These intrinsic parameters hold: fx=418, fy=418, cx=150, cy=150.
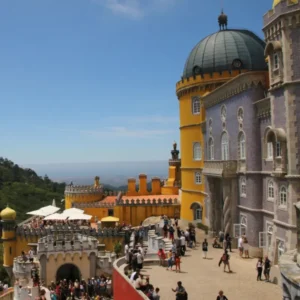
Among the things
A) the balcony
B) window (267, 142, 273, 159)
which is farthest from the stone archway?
window (267, 142, 273, 159)

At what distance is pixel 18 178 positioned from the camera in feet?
345

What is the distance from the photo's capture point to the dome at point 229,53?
30.9 metres

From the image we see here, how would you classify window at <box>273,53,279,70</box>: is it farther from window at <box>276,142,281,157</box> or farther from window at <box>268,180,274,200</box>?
window at <box>268,180,274,200</box>

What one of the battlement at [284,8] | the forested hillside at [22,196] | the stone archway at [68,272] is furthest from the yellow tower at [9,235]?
the forested hillside at [22,196]

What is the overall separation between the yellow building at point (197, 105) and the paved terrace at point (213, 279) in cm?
983

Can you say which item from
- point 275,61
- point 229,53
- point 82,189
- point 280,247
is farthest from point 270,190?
point 82,189

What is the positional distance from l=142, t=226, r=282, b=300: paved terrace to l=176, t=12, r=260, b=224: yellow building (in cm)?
983

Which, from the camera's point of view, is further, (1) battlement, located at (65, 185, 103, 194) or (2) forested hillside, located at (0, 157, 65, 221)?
(2) forested hillside, located at (0, 157, 65, 221)

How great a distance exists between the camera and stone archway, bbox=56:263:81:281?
30217mm

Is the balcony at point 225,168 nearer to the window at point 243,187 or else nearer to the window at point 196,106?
the window at point 243,187

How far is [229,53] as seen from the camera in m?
31.0

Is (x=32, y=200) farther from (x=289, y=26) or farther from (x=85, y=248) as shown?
(x=289, y=26)

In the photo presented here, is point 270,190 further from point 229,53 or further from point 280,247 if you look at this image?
point 229,53

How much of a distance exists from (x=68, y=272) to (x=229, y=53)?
20.1 m
